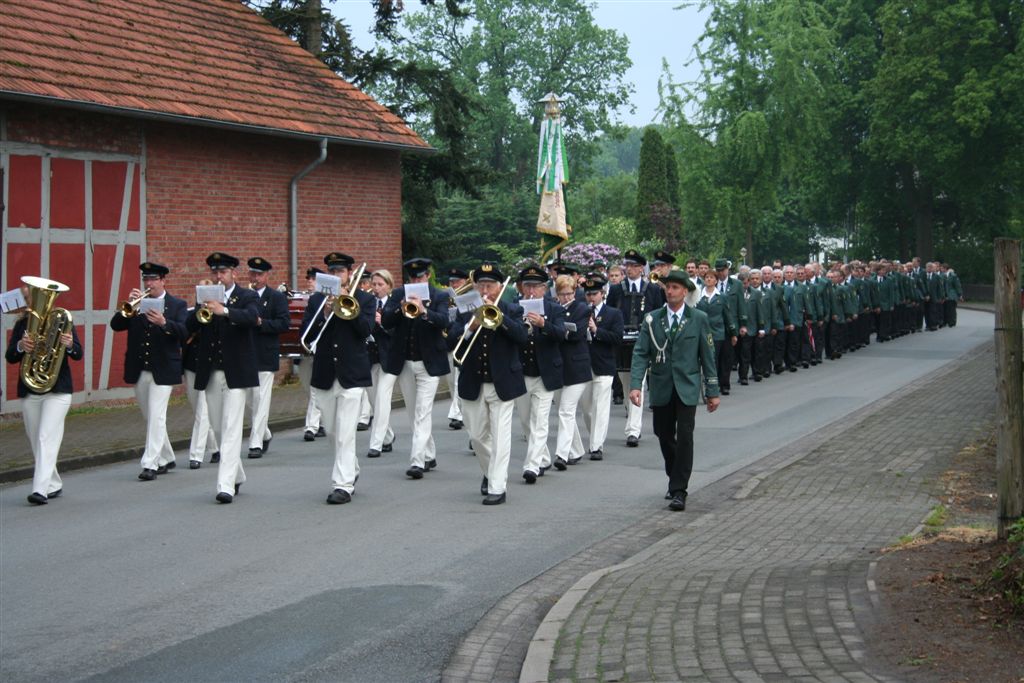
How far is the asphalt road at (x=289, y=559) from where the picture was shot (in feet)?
22.8

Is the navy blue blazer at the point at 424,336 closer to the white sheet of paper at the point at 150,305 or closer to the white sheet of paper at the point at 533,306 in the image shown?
the white sheet of paper at the point at 533,306

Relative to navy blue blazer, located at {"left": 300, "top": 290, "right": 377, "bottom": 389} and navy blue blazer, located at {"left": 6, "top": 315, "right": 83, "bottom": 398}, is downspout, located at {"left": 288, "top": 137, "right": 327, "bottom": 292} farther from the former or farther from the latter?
navy blue blazer, located at {"left": 300, "top": 290, "right": 377, "bottom": 389}

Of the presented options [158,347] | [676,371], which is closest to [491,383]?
[676,371]

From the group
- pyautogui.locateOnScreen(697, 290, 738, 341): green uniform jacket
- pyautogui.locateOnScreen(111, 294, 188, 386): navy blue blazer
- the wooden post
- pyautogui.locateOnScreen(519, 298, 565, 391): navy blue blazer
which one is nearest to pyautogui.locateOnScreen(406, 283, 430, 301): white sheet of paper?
pyautogui.locateOnScreen(519, 298, 565, 391): navy blue blazer

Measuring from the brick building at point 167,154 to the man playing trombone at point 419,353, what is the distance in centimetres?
646

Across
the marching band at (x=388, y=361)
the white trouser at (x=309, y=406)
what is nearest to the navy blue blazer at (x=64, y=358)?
the marching band at (x=388, y=361)

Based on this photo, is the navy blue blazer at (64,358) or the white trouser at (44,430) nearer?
the white trouser at (44,430)

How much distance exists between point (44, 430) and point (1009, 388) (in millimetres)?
7907

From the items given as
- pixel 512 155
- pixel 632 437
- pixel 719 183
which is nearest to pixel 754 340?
pixel 632 437

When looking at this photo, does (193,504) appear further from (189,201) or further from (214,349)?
(189,201)

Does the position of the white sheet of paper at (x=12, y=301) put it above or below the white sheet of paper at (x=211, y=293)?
below

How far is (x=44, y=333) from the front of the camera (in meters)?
11.8

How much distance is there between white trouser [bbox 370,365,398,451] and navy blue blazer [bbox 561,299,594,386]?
5.78ft

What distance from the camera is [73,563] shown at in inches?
362
